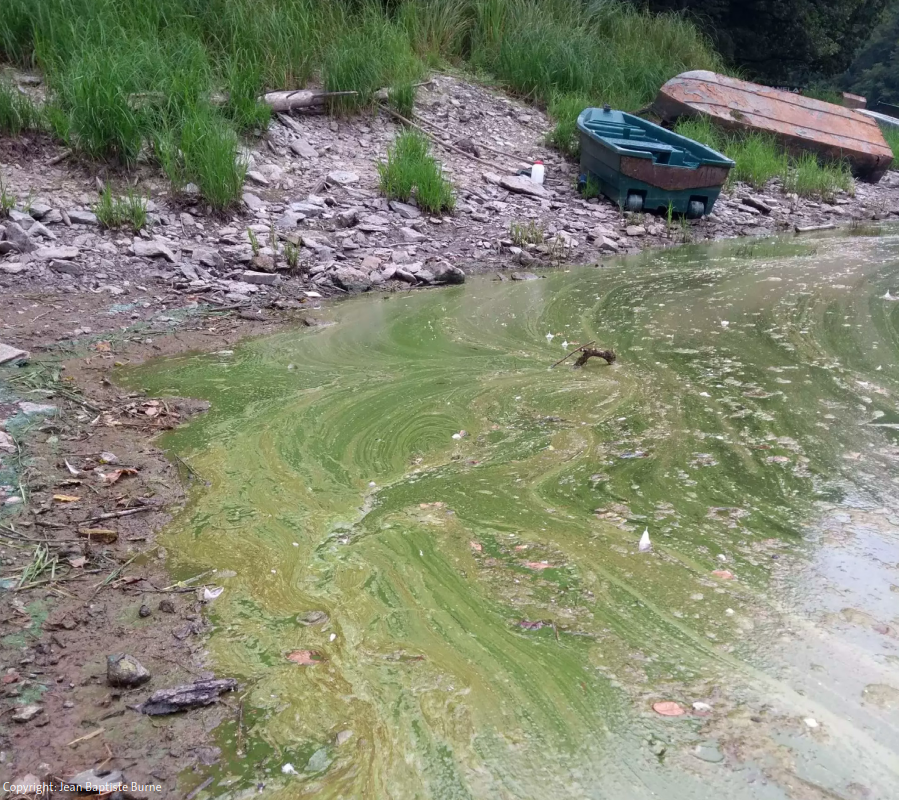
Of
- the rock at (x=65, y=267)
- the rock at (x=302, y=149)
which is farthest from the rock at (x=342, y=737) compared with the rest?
the rock at (x=302, y=149)

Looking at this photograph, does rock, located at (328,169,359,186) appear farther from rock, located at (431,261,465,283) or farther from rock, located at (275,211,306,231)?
rock, located at (431,261,465,283)

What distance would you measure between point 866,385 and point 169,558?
2.35 m

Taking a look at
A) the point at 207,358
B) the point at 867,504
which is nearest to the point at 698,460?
the point at 867,504

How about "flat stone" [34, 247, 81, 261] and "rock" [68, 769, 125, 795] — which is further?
"flat stone" [34, 247, 81, 261]

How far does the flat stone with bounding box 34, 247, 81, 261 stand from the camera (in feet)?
12.5

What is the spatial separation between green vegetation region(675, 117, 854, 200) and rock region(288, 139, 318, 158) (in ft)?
13.0

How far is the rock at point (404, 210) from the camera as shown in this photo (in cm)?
510

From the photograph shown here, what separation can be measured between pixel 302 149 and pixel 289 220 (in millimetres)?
1232

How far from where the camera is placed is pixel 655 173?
5.93 m

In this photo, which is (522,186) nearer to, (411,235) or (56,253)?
(411,235)

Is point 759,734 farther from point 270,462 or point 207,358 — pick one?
point 207,358

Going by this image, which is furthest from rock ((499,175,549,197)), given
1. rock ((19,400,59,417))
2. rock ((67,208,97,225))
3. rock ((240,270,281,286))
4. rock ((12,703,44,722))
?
rock ((12,703,44,722))

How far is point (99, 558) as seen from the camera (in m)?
1.70

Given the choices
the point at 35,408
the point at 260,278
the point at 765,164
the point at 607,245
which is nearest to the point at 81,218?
the point at 260,278
